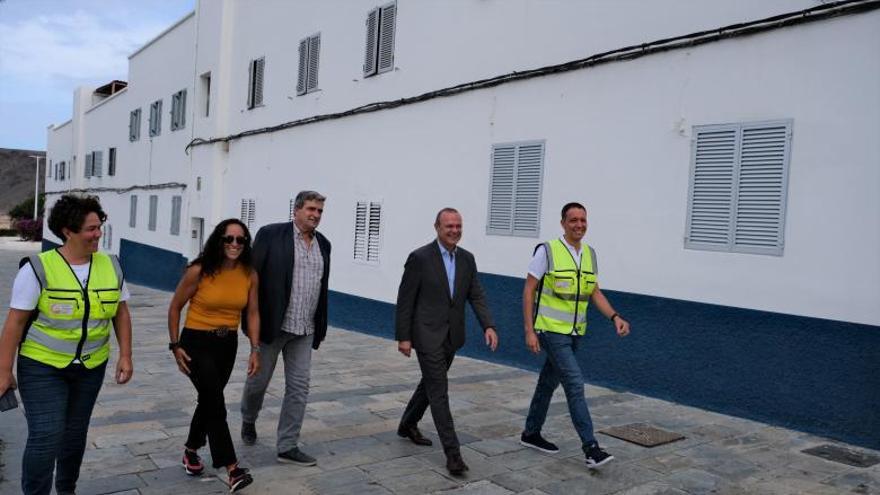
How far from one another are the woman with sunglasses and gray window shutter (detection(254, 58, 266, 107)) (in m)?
12.4

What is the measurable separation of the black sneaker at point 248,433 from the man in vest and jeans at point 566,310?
84.6 inches

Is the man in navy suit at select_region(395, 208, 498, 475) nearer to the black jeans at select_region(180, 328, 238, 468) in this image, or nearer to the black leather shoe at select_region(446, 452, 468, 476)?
the black leather shoe at select_region(446, 452, 468, 476)

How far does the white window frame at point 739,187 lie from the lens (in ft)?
21.8

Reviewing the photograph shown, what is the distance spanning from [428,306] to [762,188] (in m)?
3.60

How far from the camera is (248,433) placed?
5.49 meters

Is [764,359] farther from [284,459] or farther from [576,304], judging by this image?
[284,459]

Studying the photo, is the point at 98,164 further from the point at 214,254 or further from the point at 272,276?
the point at 214,254

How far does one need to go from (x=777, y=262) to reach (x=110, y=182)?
26.5 m

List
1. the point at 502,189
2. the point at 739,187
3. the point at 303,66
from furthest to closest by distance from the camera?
the point at 303,66, the point at 502,189, the point at 739,187

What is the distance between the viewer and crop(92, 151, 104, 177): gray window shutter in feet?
96.8

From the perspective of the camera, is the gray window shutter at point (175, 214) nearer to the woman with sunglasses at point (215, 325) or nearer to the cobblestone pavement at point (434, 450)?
the cobblestone pavement at point (434, 450)

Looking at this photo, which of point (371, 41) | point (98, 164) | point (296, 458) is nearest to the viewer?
point (296, 458)

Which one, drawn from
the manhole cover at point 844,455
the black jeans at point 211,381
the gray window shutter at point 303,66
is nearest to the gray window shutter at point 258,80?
the gray window shutter at point 303,66

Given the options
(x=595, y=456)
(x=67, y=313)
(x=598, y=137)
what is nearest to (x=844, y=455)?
(x=595, y=456)
